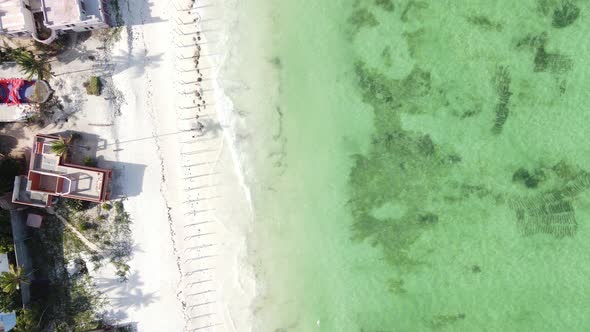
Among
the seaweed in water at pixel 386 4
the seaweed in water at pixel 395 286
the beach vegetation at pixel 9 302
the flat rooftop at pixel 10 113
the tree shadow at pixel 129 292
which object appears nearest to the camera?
the beach vegetation at pixel 9 302

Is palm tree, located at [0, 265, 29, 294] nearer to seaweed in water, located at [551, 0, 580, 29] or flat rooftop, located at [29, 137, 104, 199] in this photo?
flat rooftop, located at [29, 137, 104, 199]

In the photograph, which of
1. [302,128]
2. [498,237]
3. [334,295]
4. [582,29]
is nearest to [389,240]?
[334,295]

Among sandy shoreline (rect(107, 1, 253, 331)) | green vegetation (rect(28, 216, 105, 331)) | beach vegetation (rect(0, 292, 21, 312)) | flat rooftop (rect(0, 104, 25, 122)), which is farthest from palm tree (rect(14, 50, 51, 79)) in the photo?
beach vegetation (rect(0, 292, 21, 312))

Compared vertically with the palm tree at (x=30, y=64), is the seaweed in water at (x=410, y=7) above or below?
above

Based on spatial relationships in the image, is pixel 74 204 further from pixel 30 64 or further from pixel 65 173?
pixel 30 64

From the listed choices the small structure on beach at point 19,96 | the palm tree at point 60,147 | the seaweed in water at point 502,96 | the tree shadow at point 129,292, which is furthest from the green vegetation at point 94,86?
the seaweed in water at point 502,96

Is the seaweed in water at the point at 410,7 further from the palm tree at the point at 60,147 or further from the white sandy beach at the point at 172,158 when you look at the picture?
the palm tree at the point at 60,147

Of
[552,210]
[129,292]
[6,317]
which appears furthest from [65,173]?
[552,210]
